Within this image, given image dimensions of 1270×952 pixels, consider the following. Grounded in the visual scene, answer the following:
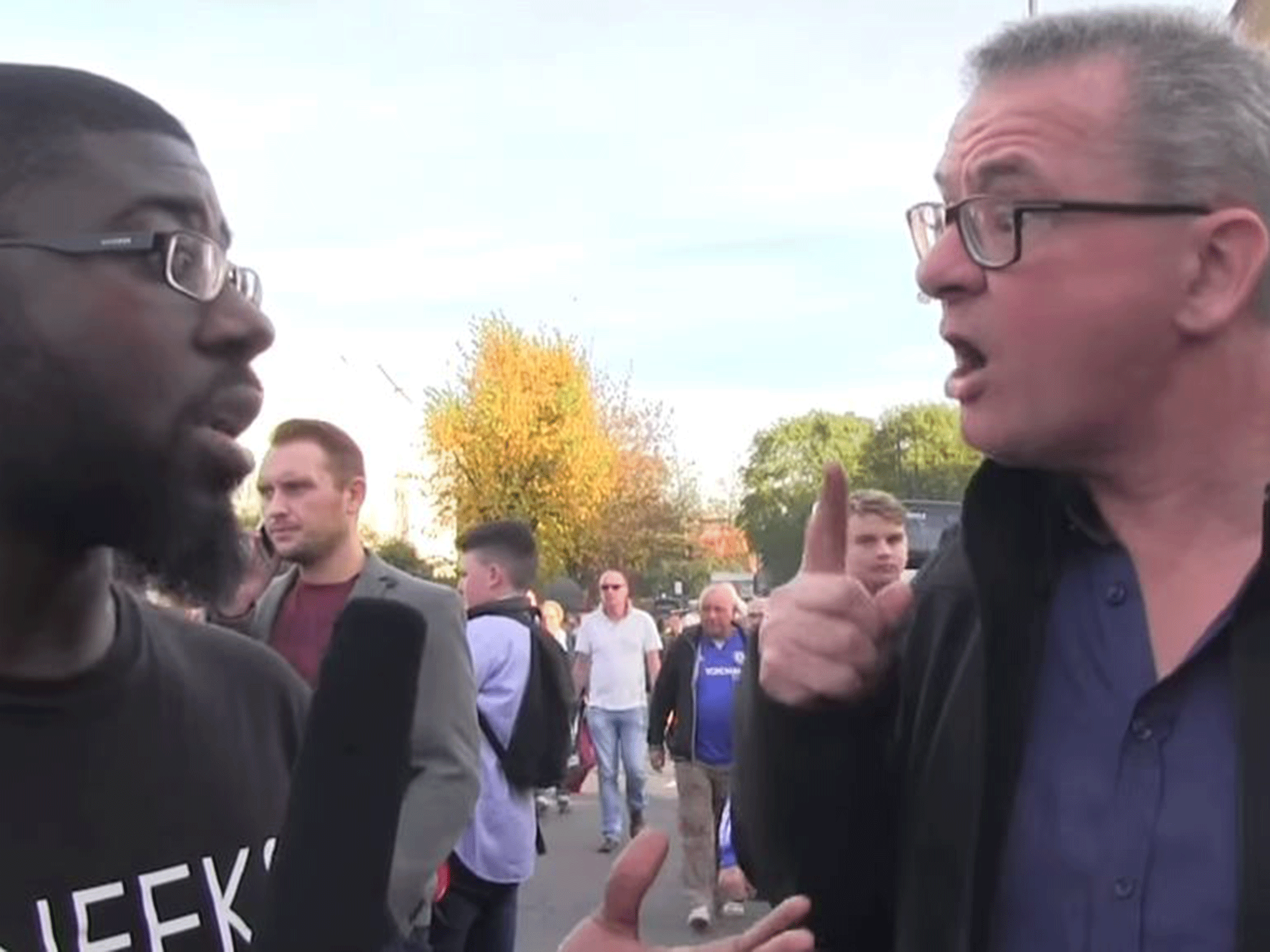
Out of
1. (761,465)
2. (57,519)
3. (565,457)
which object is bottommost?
(57,519)

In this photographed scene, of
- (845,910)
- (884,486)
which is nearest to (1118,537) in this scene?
(845,910)

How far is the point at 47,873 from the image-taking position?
1545 mm

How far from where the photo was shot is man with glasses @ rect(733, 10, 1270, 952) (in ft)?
5.81

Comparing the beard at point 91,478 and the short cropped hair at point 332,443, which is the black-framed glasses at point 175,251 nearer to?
the beard at point 91,478

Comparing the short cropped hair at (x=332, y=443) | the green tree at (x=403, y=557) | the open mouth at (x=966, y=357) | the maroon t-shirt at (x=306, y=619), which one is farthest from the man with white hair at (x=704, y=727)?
the green tree at (x=403, y=557)

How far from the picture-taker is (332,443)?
5422mm

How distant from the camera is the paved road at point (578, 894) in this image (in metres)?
9.25

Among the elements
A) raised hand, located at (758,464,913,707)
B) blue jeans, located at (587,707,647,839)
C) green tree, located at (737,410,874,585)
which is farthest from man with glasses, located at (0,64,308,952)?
green tree, located at (737,410,874,585)

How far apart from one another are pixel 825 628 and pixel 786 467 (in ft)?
331

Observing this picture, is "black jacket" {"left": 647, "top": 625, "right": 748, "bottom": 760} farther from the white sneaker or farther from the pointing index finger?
the pointing index finger

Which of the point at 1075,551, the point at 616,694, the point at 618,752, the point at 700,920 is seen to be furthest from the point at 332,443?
the point at 618,752

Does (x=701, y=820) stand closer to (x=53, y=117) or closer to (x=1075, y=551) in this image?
(x=1075, y=551)

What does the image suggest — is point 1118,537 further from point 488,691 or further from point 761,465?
point 761,465

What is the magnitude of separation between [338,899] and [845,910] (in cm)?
89
